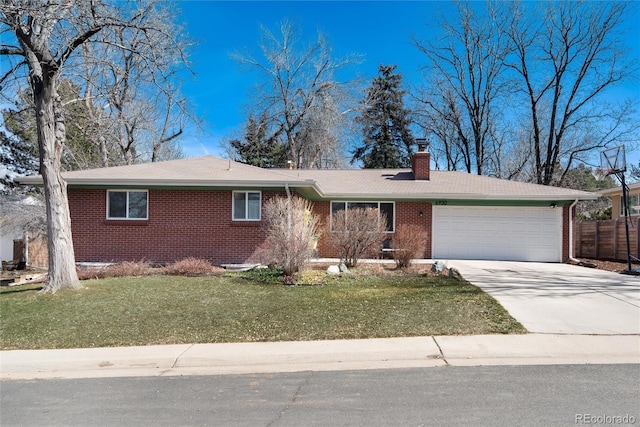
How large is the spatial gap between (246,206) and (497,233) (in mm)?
9538

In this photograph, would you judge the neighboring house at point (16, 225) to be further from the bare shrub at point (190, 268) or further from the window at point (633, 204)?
the window at point (633, 204)

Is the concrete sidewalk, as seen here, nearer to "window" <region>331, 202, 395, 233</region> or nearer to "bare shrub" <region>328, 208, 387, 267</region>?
"bare shrub" <region>328, 208, 387, 267</region>

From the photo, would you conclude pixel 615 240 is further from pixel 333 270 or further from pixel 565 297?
pixel 333 270

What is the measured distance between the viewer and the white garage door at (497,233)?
16578mm

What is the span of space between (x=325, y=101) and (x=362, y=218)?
21.2 m

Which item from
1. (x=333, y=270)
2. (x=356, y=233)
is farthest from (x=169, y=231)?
(x=356, y=233)

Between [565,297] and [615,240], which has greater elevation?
[615,240]

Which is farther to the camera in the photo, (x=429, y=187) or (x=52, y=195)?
(x=429, y=187)

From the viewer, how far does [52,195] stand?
9.69 metres

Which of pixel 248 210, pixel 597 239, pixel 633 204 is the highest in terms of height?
pixel 633 204

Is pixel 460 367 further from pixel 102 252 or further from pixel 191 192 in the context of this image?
pixel 102 252

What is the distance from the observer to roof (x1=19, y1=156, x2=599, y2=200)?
1378 centimetres

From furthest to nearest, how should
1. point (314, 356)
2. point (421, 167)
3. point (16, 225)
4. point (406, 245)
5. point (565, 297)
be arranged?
point (421, 167), point (16, 225), point (406, 245), point (565, 297), point (314, 356)

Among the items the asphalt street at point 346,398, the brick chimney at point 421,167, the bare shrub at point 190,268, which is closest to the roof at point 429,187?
the brick chimney at point 421,167
